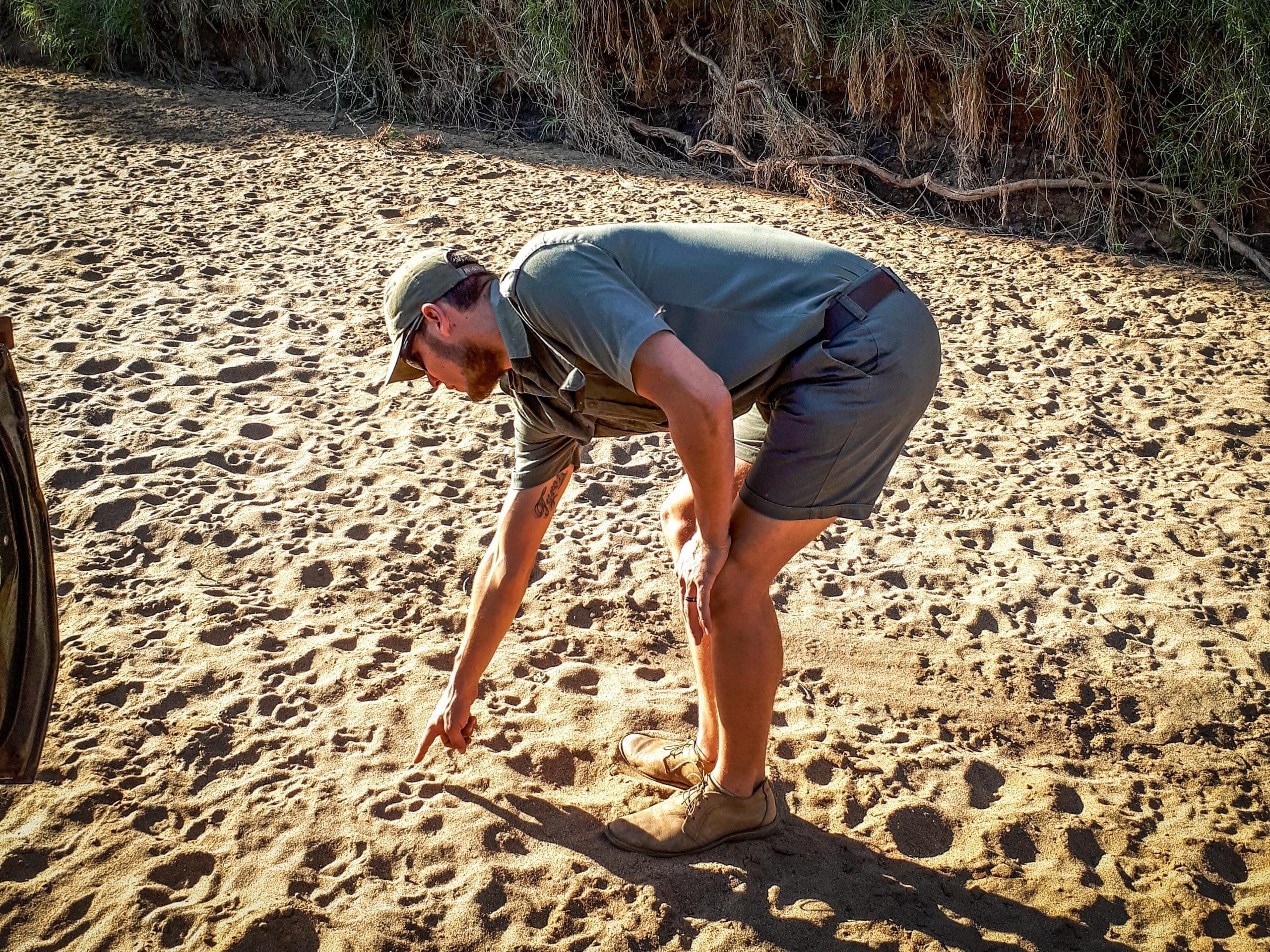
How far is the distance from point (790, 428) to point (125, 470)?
267 cm

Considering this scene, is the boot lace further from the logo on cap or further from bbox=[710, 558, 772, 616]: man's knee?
the logo on cap

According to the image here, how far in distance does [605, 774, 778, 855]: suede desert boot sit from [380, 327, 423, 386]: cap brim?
39.8 inches

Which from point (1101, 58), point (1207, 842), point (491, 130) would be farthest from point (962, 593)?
point (491, 130)

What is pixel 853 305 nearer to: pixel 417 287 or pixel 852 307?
pixel 852 307

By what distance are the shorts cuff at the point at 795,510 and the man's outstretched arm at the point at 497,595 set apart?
0.46m

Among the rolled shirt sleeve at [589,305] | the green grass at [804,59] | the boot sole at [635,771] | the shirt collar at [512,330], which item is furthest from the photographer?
the green grass at [804,59]

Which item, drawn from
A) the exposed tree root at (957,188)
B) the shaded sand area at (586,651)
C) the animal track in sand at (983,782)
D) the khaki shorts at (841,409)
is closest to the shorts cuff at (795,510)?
the khaki shorts at (841,409)

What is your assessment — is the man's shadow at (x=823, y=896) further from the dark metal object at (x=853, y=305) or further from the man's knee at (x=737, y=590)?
the dark metal object at (x=853, y=305)

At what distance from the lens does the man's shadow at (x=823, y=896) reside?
1.97 metres

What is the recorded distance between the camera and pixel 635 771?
238 centimetres

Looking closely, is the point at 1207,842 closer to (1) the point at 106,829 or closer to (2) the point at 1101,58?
(1) the point at 106,829

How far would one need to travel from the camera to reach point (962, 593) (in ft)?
10.2

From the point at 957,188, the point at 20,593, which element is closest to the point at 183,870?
the point at 20,593

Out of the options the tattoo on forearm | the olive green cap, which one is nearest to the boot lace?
the tattoo on forearm
